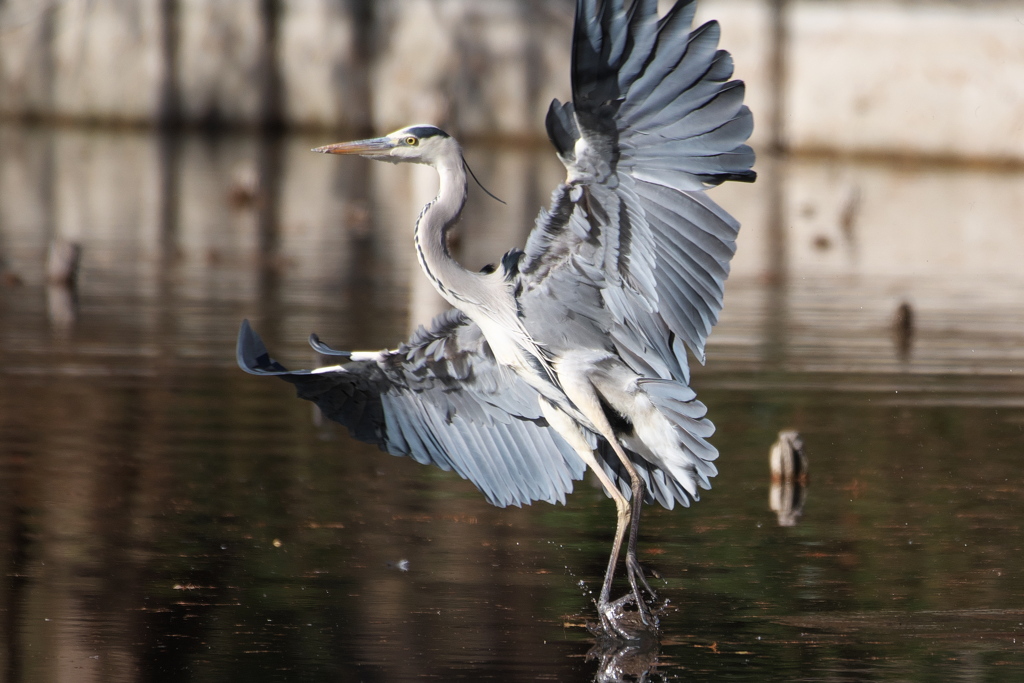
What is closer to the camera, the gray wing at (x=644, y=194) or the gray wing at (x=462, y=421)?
the gray wing at (x=644, y=194)

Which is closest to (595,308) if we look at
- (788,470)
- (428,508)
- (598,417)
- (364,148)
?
(598,417)

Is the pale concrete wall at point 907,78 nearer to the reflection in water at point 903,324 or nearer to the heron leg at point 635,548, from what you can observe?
the reflection in water at point 903,324

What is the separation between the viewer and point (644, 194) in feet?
19.3

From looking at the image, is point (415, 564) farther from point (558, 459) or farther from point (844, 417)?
point (844, 417)

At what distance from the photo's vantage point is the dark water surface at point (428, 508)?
5.74 m

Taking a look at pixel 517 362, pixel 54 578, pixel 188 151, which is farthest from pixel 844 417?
pixel 188 151

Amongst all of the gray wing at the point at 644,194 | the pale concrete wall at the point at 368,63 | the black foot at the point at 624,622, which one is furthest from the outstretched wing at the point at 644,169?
the pale concrete wall at the point at 368,63

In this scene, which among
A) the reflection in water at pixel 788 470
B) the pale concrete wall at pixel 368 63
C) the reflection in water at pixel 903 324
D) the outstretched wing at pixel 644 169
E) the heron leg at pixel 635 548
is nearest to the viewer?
the outstretched wing at pixel 644 169

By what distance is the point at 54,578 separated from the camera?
21.3 feet

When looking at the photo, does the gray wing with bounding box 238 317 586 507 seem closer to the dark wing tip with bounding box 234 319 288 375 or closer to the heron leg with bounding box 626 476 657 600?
the dark wing tip with bounding box 234 319 288 375

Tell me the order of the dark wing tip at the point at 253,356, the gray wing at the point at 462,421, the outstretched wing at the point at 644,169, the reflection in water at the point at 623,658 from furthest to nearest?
the gray wing at the point at 462,421 → the dark wing tip at the point at 253,356 → the outstretched wing at the point at 644,169 → the reflection in water at the point at 623,658

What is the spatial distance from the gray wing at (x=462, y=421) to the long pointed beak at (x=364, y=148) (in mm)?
813

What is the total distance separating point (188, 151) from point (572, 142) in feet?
79.5

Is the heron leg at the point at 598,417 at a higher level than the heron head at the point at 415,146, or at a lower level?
lower
